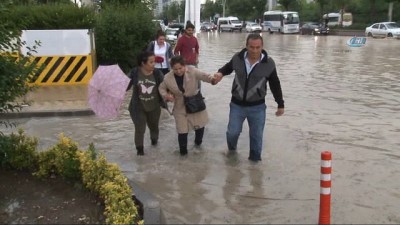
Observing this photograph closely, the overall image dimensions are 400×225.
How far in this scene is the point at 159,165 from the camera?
665 centimetres

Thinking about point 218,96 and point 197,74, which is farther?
point 218,96

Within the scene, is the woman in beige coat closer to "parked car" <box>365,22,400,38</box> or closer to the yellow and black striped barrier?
the yellow and black striped barrier

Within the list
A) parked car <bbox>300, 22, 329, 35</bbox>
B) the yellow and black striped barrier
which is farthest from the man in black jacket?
parked car <bbox>300, 22, 329, 35</bbox>

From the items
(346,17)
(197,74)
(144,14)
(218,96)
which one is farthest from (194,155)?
(346,17)

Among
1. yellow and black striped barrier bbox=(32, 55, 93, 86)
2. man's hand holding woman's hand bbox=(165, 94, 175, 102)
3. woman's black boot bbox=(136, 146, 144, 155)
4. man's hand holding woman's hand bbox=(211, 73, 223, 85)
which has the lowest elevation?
woman's black boot bbox=(136, 146, 144, 155)

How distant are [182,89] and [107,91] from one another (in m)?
1.01

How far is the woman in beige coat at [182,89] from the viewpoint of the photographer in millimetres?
6703

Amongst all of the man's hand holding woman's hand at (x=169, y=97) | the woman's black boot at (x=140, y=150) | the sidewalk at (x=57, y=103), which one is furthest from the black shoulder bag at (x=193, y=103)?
A: the sidewalk at (x=57, y=103)

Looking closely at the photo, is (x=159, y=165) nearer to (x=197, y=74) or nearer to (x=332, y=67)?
(x=197, y=74)

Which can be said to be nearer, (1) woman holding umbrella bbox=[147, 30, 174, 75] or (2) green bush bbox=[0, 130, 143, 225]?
(2) green bush bbox=[0, 130, 143, 225]

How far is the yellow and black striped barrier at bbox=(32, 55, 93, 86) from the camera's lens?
13.4 m

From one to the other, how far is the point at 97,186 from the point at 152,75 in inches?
90.6

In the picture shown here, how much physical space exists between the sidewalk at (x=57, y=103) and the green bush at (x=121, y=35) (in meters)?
2.12

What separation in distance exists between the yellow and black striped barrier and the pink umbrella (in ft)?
24.4
